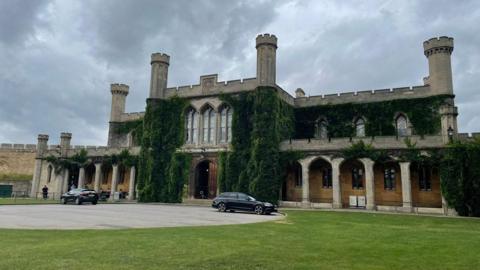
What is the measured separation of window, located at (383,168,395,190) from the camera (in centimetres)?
3070

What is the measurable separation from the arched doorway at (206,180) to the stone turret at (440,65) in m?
21.6

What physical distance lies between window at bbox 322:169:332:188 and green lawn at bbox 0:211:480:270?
1931 centimetres

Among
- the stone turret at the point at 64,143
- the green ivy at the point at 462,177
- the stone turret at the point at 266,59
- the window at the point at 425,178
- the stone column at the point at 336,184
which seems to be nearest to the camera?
the green ivy at the point at 462,177

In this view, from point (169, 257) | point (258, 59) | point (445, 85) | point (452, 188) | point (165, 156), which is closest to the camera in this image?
point (169, 257)

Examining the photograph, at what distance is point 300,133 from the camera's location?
123 feet

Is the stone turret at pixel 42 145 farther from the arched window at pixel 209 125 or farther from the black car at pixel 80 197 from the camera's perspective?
the arched window at pixel 209 125

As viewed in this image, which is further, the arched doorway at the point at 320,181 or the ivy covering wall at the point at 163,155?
the ivy covering wall at the point at 163,155

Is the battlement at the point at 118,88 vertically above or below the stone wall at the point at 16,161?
above

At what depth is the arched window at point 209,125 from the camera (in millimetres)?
36094

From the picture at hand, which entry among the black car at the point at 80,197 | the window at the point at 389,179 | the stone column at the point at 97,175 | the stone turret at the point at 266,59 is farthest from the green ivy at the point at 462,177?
the stone column at the point at 97,175

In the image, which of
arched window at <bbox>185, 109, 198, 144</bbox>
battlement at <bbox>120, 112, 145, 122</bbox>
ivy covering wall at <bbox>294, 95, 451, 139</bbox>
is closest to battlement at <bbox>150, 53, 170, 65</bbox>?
arched window at <bbox>185, 109, 198, 144</bbox>

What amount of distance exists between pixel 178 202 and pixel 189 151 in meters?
5.06

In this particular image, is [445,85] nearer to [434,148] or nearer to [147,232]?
[434,148]

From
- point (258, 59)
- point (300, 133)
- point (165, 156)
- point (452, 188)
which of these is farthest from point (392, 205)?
point (165, 156)
